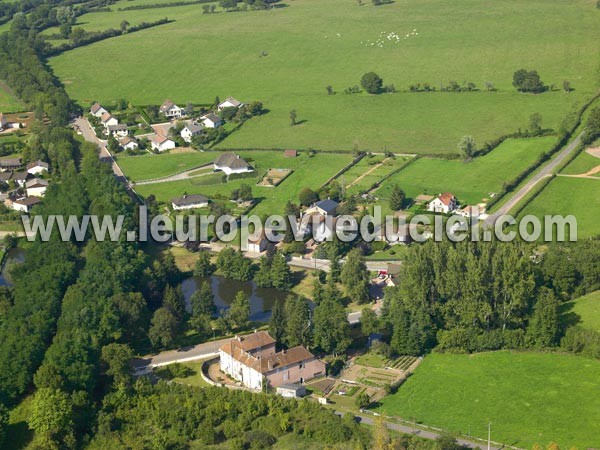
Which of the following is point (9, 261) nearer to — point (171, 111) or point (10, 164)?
point (10, 164)

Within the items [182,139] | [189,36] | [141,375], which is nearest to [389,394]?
[141,375]

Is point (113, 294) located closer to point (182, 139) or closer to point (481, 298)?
point (481, 298)

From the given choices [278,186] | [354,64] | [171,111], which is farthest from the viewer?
[354,64]

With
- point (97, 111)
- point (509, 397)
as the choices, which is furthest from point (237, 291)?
point (97, 111)

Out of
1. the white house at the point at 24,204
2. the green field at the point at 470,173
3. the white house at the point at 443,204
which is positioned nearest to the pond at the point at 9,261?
the white house at the point at 24,204

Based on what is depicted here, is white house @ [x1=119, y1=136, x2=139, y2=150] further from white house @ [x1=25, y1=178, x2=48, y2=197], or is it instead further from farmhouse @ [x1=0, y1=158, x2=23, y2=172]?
white house @ [x1=25, y1=178, x2=48, y2=197]

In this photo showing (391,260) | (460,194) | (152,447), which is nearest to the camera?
(152,447)

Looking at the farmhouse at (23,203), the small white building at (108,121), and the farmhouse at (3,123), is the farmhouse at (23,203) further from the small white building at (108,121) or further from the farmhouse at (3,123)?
the farmhouse at (3,123)

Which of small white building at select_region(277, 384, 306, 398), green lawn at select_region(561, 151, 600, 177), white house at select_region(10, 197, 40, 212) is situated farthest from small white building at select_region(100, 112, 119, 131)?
small white building at select_region(277, 384, 306, 398)
